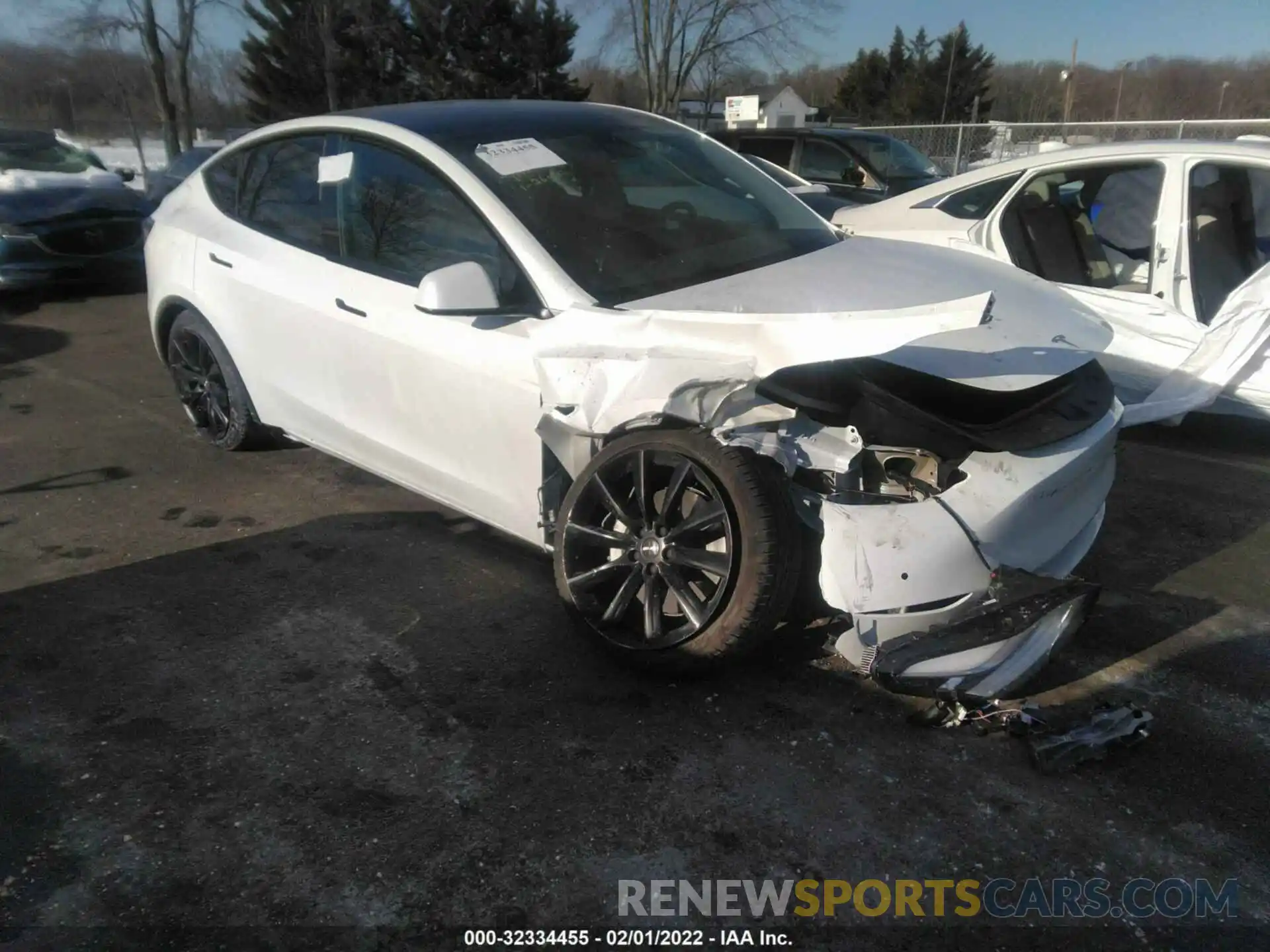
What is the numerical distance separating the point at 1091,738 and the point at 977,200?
162 inches

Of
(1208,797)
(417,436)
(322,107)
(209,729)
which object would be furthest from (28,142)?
(322,107)

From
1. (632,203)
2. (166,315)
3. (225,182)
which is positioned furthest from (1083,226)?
(166,315)

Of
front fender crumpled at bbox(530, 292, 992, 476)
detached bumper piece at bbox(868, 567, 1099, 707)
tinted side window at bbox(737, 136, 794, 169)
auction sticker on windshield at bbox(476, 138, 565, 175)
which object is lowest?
detached bumper piece at bbox(868, 567, 1099, 707)

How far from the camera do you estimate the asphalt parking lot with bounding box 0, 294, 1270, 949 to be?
228 cm

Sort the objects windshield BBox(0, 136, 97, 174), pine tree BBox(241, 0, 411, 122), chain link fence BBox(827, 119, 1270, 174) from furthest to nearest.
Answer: pine tree BBox(241, 0, 411, 122) < chain link fence BBox(827, 119, 1270, 174) < windshield BBox(0, 136, 97, 174)

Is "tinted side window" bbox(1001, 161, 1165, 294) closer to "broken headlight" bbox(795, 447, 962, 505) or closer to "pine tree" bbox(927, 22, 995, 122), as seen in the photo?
"broken headlight" bbox(795, 447, 962, 505)

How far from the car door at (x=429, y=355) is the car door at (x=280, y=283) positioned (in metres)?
0.10

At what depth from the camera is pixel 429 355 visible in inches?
137

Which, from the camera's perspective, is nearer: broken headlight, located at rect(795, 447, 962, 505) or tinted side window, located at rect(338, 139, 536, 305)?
broken headlight, located at rect(795, 447, 962, 505)

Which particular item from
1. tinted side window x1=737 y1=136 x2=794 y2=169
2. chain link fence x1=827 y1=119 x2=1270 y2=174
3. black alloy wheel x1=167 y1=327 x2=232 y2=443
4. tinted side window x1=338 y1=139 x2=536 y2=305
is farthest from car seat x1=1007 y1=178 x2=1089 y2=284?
chain link fence x1=827 y1=119 x2=1270 y2=174

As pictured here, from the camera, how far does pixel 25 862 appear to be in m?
2.38

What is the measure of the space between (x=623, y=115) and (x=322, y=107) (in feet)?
125

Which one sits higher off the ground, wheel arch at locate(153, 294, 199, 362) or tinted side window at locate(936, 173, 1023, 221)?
tinted side window at locate(936, 173, 1023, 221)

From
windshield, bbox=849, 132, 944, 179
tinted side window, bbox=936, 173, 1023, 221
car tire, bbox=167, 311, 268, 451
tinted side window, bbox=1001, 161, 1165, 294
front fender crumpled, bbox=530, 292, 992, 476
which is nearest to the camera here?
front fender crumpled, bbox=530, 292, 992, 476
